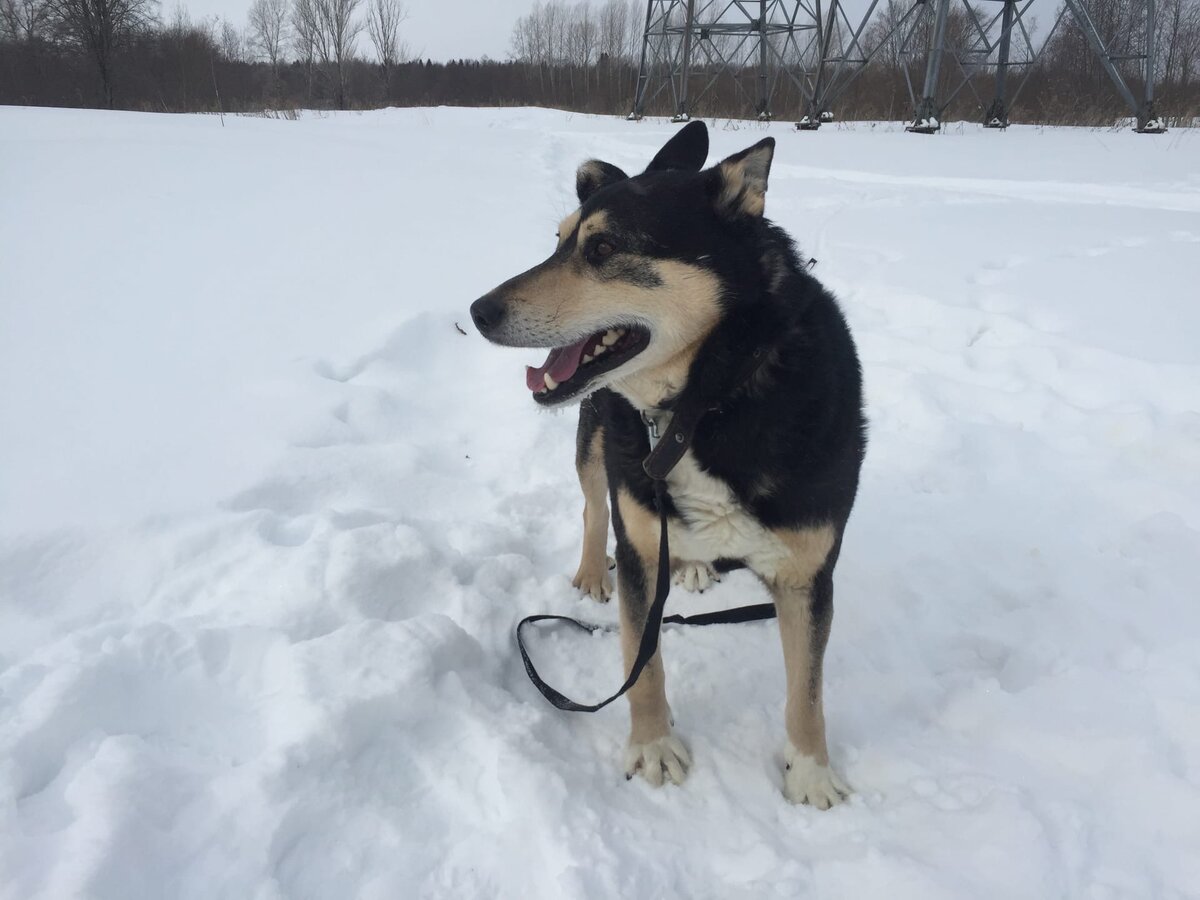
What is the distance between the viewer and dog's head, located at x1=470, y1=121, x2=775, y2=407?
1787mm

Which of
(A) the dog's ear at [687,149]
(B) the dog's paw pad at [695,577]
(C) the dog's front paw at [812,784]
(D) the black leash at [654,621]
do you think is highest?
(A) the dog's ear at [687,149]

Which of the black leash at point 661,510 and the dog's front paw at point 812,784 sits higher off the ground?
the black leash at point 661,510

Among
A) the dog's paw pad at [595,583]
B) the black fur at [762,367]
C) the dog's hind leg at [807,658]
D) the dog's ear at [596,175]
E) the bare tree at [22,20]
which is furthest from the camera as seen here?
the bare tree at [22,20]

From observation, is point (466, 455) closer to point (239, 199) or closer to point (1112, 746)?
point (1112, 746)

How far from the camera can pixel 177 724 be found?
1.80 meters

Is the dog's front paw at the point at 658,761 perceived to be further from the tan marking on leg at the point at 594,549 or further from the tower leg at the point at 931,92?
the tower leg at the point at 931,92

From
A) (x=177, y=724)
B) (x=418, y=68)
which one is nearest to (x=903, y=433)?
(x=177, y=724)

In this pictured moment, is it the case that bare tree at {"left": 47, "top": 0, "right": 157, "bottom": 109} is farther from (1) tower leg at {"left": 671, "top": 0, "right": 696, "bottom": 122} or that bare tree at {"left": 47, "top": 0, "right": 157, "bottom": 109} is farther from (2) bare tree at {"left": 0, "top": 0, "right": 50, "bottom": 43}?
(1) tower leg at {"left": 671, "top": 0, "right": 696, "bottom": 122}

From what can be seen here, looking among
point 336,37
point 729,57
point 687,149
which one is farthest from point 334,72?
point 687,149

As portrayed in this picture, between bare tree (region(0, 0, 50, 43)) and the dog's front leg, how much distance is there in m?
37.6

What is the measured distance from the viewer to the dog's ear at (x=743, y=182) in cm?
181

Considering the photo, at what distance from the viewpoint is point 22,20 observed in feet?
96.3

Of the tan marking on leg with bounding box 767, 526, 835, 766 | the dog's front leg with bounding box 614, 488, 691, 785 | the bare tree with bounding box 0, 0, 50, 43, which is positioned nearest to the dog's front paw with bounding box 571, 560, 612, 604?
the dog's front leg with bounding box 614, 488, 691, 785

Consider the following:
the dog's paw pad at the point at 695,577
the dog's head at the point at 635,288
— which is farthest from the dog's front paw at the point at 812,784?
the dog's head at the point at 635,288
